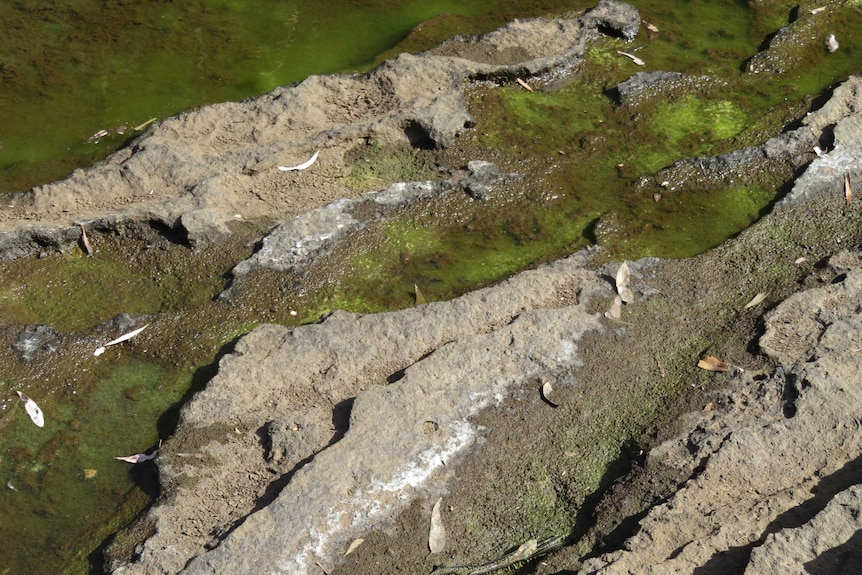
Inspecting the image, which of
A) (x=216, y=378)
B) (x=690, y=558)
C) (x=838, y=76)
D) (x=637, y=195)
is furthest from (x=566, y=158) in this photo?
(x=690, y=558)

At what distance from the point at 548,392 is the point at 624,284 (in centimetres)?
58

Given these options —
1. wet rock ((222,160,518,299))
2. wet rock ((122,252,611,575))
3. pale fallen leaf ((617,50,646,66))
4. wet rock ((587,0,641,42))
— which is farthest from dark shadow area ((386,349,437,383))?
wet rock ((587,0,641,42))

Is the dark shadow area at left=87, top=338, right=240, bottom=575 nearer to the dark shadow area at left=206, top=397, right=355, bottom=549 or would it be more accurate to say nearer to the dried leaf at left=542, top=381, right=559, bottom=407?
the dark shadow area at left=206, top=397, right=355, bottom=549

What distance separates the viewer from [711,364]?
3.12 metres

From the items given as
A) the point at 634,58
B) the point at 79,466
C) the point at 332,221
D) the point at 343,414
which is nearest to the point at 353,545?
the point at 343,414

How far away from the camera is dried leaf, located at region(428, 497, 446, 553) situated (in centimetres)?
270

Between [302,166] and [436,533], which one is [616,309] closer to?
[436,533]

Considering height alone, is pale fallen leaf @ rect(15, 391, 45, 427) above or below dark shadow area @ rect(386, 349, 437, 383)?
below

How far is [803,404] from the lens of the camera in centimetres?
281

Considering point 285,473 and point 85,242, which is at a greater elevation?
point 85,242

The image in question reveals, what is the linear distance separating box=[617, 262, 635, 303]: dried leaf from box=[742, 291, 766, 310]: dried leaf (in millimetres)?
411

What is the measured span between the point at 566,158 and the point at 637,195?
1.30 ft

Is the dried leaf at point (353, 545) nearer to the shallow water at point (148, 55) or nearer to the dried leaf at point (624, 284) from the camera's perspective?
the dried leaf at point (624, 284)

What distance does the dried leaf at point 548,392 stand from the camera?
3.01 m
